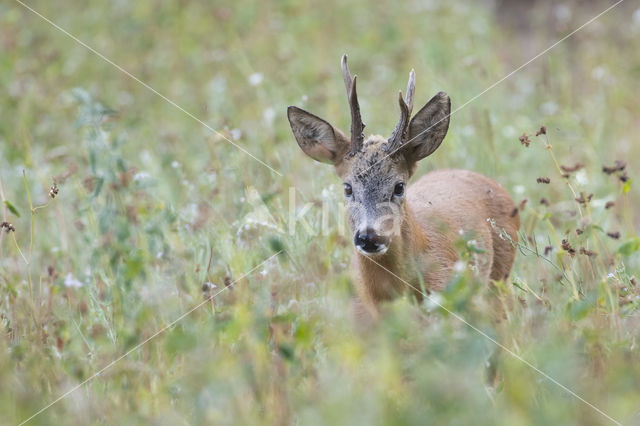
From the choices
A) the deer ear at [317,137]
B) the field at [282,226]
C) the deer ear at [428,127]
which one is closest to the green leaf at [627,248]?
the field at [282,226]

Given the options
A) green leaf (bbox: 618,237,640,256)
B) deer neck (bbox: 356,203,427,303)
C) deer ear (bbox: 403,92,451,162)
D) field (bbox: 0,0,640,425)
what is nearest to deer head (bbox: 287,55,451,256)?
deer ear (bbox: 403,92,451,162)

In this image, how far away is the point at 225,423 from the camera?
106 inches

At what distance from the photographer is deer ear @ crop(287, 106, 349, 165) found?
178 inches

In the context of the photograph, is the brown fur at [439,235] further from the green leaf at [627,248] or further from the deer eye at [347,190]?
the green leaf at [627,248]

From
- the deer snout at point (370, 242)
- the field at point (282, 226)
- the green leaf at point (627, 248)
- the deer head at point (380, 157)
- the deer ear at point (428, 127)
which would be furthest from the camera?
the deer ear at point (428, 127)

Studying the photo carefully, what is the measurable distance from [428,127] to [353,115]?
0.42 meters

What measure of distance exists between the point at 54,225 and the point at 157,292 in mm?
1962

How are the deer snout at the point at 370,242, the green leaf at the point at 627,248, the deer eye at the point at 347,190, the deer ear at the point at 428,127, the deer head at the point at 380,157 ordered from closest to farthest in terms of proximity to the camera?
the green leaf at the point at 627,248, the deer snout at the point at 370,242, the deer head at the point at 380,157, the deer ear at the point at 428,127, the deer eye at the point at 347,190

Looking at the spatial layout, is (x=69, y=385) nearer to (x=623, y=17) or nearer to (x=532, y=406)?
(x=532, y=406)

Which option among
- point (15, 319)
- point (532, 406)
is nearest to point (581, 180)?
point (532, 406)

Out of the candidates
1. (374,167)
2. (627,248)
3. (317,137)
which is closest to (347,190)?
(374,167)

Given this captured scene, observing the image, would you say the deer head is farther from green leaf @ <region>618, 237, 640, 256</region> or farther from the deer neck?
green leaf @ <region>618, 237, 640, 256</region>

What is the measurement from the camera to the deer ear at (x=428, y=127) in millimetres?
4230

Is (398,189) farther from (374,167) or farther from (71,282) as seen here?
(71,282)
